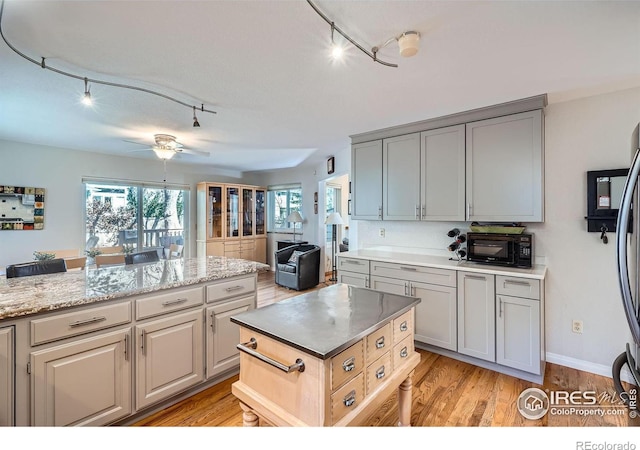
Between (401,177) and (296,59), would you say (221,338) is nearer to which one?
(296,59)

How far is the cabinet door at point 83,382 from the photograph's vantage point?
1.57 metres

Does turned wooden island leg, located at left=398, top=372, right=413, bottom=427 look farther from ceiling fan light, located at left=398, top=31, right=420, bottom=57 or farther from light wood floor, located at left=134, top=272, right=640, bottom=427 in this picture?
ceiling fan light, located at left=398, top=31, right=420, bottom=57

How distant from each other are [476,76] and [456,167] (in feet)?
3.39

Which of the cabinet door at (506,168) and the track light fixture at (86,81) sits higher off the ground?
the track light fixture at (86,81)

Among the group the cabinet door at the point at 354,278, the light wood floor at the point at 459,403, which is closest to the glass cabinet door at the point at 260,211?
the cabinet door at the point at 354,278

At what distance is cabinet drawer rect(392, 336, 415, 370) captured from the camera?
154cm

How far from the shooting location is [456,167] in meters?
3.05

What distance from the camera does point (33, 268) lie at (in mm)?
2340

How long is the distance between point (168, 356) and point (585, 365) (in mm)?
3426

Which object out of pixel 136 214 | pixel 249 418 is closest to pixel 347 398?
pixel 249 418

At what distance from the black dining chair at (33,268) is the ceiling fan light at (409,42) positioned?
3035 mm

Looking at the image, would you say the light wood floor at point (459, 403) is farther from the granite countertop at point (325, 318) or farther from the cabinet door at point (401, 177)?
the cabinet door at point (401, 177)
